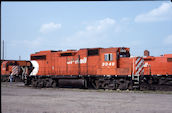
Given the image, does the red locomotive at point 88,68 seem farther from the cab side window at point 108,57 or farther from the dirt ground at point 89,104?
the dirt ground at point 89,104

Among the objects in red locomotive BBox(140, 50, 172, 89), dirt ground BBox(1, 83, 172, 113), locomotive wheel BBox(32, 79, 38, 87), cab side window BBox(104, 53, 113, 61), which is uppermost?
cab side window BBox(104, 53, 113, 61)

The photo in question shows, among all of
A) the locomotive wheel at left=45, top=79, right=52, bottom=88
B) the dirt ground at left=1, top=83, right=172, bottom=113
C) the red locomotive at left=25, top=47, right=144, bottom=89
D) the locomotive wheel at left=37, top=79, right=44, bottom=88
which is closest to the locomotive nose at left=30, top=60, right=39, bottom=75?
the red locomotive at left=25, top=47, right=144, bottom=89

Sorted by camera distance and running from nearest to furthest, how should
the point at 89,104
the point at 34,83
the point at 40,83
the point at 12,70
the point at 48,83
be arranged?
the point at 89,104 < the point at 48,83 < the point at 40,83 < the point at 34,83 < the point at 12,70

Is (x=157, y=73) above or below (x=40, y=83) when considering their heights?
above

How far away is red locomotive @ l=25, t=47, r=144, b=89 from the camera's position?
1983cm

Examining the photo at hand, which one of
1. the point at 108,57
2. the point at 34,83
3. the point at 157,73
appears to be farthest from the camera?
the point at 34,83

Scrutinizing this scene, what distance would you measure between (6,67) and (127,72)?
2334 centimetres

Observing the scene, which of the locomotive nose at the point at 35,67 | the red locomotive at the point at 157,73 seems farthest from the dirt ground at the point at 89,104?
the locomotive nose at the point at 35,67

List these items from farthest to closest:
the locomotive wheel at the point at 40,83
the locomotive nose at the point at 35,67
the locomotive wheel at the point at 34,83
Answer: the locomotive nose at the point at 35,67, the locomotive wheel at the point at 34,83, the locomotive wheel at the point at 40,83

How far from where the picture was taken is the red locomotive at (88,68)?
19828 millimetres

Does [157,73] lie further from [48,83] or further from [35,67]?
[35,67]

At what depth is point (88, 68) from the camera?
70.8 feet

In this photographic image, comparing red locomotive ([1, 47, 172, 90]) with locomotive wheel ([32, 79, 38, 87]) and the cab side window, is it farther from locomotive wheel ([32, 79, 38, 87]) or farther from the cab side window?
locomotive wheel ([32, 79, 38, 87])

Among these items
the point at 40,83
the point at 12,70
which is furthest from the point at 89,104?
the point at 12,70
